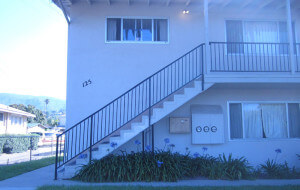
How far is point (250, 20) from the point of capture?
10141 mm

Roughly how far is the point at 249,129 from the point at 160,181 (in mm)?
3951

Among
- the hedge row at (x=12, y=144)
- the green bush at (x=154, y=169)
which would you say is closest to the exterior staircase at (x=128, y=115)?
the green bush at (x=154, y=169)

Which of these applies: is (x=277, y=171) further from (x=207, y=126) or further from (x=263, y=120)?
(x=207, y=126)

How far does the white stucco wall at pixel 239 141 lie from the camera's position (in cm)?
917

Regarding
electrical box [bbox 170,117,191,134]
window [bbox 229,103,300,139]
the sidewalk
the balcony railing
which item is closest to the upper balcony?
the balcony railing

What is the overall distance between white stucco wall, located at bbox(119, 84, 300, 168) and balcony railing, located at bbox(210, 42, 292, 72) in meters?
0.73

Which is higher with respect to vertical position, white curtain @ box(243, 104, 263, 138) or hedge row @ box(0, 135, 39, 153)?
white curtain @ box(243, 104, 263, 138)

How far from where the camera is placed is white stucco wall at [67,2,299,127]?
9430 mm

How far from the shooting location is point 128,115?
30.1 feet

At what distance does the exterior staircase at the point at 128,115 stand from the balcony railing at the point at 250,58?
756 mm

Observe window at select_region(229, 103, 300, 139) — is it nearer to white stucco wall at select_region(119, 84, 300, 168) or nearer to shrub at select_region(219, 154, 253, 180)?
white stucco wall at select_region(119, 84, 300, 168)

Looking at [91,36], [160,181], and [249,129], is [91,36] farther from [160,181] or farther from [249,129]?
[249,129]

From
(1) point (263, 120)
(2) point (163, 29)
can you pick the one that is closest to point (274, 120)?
(1) point (263, 120)

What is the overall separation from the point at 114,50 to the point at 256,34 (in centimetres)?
526
